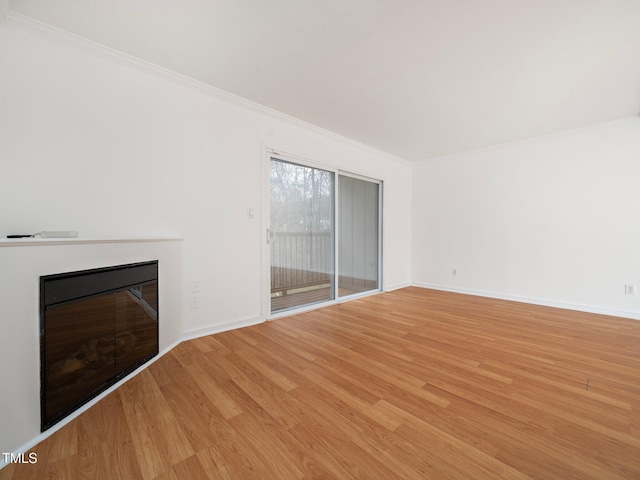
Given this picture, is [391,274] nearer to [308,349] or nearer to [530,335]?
[530,335]

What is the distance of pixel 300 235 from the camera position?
3334 millimetres

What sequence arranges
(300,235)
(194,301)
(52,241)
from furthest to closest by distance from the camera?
(300,235) → (194,301) → (52,241)

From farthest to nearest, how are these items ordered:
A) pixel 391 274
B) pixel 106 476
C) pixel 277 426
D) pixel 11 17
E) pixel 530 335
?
1. pixel 391 274
2. pixel 530 335
3. pixel 11 17
4. pixel 277 426
5. pixel 106 476

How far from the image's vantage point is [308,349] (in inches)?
87.7

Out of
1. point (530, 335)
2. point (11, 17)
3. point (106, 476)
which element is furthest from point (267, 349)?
point (11, 17)

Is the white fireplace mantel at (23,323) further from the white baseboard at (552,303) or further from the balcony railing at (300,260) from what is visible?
the white baseboard at (552,303)

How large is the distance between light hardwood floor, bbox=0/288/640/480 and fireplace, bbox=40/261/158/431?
0.13 metres

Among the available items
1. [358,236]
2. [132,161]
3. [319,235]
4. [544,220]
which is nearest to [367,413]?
[319,235]

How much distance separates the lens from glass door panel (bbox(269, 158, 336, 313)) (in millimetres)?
3107

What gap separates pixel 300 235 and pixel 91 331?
7.24 feet

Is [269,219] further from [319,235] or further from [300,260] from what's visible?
[319,235]

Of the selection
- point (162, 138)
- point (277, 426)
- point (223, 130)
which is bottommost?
point (277, 426)

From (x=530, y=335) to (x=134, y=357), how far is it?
139 inches

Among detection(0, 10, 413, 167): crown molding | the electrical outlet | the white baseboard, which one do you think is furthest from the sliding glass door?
the white baseboard
